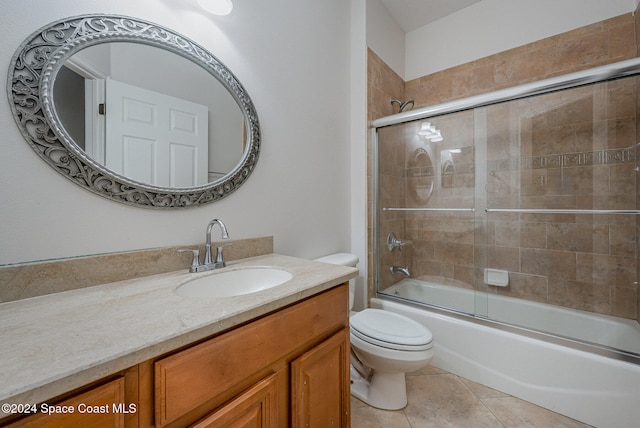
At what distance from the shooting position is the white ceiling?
2.10 m

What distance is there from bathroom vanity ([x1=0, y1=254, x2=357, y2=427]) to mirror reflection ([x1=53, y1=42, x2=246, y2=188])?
0.44m

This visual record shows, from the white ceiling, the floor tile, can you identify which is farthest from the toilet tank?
the white ceiling

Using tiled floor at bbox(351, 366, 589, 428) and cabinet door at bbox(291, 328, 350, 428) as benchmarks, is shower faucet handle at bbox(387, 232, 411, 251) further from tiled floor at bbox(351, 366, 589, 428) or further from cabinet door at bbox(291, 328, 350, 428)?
cabinet door at bbox(291, 328, 350, 428)

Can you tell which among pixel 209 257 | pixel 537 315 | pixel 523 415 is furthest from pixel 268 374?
pixel 537 315

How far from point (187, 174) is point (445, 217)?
2.03 metres

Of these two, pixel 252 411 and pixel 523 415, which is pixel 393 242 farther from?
pixel 252 411

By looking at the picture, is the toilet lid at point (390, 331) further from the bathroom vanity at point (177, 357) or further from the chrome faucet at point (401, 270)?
the chrome faucet at point (401, 270)

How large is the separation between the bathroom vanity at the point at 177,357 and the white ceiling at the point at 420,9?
240 cm

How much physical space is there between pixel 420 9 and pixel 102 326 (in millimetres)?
2925

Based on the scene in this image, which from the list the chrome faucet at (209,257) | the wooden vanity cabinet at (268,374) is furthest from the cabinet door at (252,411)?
the chrome faucet at (209,257)

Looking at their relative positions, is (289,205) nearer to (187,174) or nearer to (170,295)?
(187,174)

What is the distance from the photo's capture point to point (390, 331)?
4.41 ft

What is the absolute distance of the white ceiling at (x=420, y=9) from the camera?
2.10m

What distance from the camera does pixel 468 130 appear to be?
1945mm
